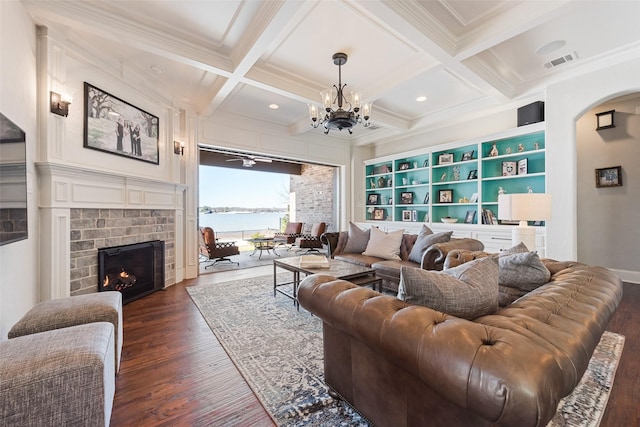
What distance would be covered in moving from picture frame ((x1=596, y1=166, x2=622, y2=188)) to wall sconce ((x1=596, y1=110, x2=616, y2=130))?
66cm

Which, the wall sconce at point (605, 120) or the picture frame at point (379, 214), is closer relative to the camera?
the wall sconce at point (605, 120)

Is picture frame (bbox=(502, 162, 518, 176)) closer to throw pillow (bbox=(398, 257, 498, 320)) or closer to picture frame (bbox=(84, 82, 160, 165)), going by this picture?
throw pillow (bbox=(398, 257, 498, 320))

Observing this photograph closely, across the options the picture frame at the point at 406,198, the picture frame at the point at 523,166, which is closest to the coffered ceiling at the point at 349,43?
the picture frame at the point at 523,166

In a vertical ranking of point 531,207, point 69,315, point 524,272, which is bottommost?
point 69,315

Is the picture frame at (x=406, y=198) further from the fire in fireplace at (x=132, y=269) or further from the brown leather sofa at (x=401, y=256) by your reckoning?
the fire in fireplace at (x=132, y=269)

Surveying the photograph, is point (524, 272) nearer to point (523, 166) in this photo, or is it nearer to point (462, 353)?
point (462, 353)

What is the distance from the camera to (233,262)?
615 centimetres

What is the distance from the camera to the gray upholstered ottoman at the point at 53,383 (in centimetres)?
105

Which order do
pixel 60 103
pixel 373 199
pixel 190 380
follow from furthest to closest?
pixel 373 199 < pixel 60 103 < pixel 190 380

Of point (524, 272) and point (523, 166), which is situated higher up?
point (523, 166)

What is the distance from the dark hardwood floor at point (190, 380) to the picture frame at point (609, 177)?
2.35m

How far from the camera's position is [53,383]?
1101 mm

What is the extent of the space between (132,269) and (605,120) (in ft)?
24.2

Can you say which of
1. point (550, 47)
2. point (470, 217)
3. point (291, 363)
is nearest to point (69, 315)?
point (291, 363)
